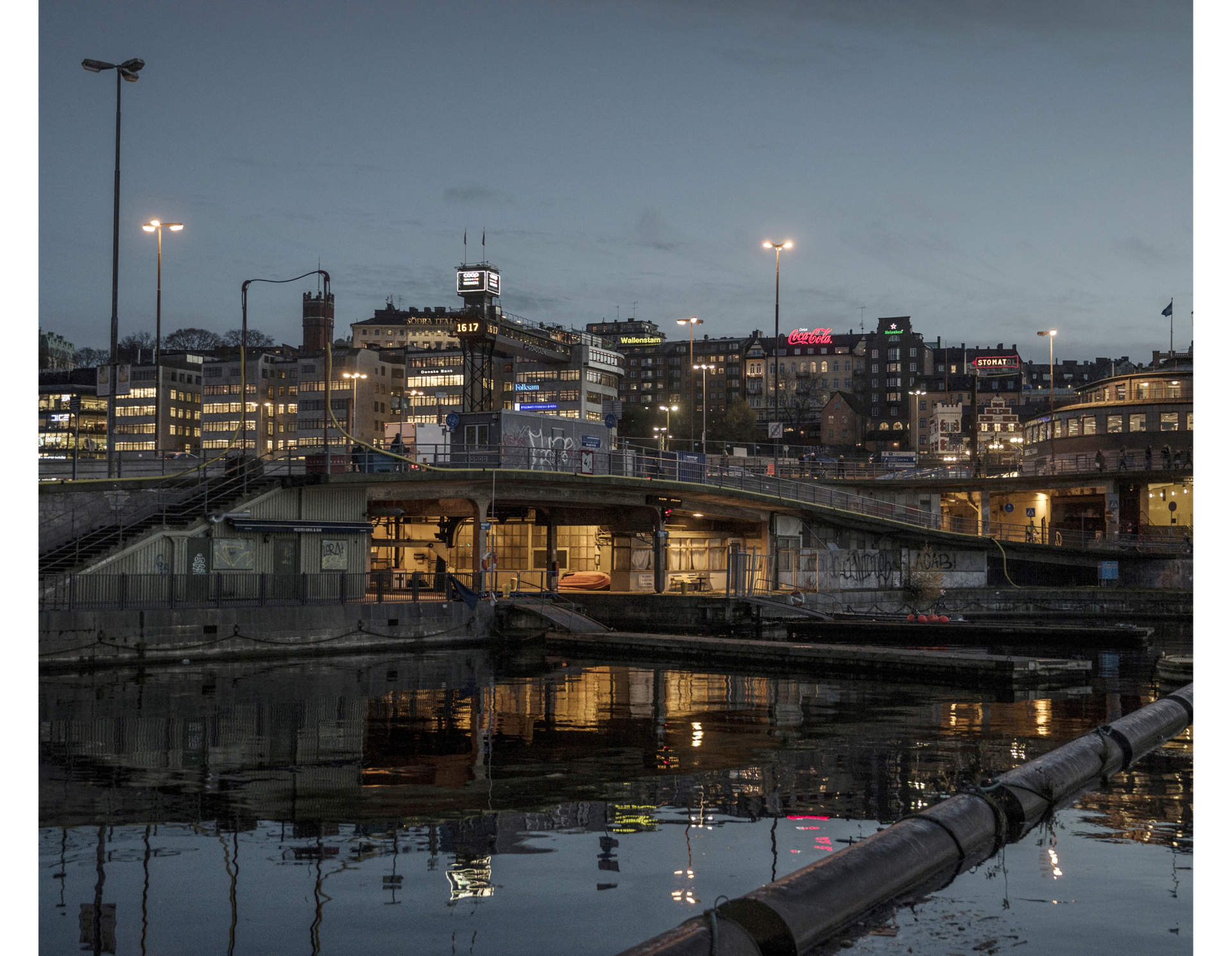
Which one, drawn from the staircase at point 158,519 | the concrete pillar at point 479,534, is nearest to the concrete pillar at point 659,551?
the concrete pillar at point 479,534

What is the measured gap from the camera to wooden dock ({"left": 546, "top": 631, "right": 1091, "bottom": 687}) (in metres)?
32.4

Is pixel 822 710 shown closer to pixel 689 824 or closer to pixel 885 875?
pixel 689 824

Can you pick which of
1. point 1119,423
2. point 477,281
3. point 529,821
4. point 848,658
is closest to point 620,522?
point 848,658

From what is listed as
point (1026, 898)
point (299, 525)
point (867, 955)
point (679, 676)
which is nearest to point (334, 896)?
point (867, 955)

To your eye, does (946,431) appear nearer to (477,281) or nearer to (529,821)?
(477,281)

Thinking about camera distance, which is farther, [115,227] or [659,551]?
[659,551]

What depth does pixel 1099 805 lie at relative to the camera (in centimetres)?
1523

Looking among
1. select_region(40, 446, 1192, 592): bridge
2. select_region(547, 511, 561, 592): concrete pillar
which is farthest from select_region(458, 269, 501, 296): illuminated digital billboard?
select_region(547, 511, 561, 592): concrete pillar

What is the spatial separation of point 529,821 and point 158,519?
29.0 m

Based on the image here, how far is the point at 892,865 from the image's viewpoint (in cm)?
1073

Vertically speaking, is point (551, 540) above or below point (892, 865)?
above

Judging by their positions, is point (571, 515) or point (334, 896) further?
point (571, 515)
